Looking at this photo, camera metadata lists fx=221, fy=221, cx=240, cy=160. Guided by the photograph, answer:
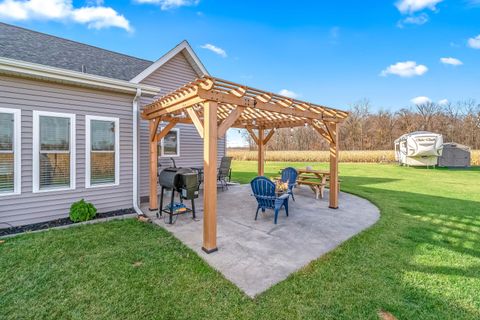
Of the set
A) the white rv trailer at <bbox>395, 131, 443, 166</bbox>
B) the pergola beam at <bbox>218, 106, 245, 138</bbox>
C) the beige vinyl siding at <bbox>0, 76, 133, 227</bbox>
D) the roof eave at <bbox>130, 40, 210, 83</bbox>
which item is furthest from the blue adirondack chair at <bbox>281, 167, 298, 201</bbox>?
the white rv trailer at <bbox>395, 131, 443, 166</bbox>

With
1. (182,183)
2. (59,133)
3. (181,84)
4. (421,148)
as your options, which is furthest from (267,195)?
(421,148)

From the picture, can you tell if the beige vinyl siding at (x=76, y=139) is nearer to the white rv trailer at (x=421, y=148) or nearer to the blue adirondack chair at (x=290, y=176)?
the blue adirondack chair at (x=290, y=176)

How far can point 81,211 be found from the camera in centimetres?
477

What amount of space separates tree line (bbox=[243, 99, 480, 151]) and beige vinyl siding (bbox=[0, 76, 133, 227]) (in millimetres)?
30280

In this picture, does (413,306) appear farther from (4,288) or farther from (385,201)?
(385,201)

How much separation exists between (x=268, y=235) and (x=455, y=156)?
2281cm

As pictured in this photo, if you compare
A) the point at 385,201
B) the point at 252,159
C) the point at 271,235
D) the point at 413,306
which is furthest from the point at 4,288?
the point at 252,159

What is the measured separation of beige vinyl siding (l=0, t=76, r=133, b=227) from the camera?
4.34 m

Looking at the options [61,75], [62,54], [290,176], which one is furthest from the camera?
[290,176]

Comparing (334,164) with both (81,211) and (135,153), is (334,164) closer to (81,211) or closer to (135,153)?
(135,153)

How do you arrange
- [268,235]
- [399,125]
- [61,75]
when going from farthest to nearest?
[399,125] → [61,75] → [268,235]

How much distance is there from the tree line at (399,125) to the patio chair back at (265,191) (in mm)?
29170


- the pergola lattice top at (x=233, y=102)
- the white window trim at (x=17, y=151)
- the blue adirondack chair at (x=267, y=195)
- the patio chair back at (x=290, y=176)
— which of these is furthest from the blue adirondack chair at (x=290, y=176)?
the white window trim at (x=17, y=151)

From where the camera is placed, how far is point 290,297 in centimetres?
249
